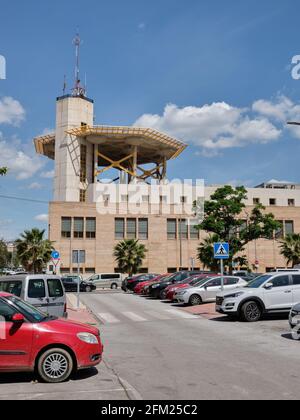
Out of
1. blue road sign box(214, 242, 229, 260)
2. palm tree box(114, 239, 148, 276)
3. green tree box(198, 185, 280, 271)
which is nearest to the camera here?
blue road sign box(214, 242, 229, 260)

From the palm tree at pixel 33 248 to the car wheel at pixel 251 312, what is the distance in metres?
34.5

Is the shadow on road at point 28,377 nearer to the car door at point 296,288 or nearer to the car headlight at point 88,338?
the car headlight at point 88,338

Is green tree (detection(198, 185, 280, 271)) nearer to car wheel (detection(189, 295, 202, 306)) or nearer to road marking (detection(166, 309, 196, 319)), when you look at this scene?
car wheel (detection(189, 295, 202, 306))

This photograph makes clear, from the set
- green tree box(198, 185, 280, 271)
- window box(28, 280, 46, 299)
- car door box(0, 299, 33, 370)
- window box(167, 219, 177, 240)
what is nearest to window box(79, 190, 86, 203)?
window box(167, 219, 177, 240)

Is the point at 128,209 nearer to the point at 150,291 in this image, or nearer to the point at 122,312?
the point at 150,291

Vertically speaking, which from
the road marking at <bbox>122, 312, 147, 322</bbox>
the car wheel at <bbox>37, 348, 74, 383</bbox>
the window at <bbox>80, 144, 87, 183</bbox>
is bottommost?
the road marking at <bbox>122, 312, 147, 322</bbox>

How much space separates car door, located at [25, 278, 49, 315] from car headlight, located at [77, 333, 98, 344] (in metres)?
5.88

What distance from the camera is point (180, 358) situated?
9.76 metres

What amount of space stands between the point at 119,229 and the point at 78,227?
218 inches

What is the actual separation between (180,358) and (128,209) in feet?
176

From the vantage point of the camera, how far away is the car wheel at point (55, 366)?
24.7 feet

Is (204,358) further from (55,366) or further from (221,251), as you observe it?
(221,251)

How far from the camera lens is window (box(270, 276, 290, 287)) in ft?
53.5
